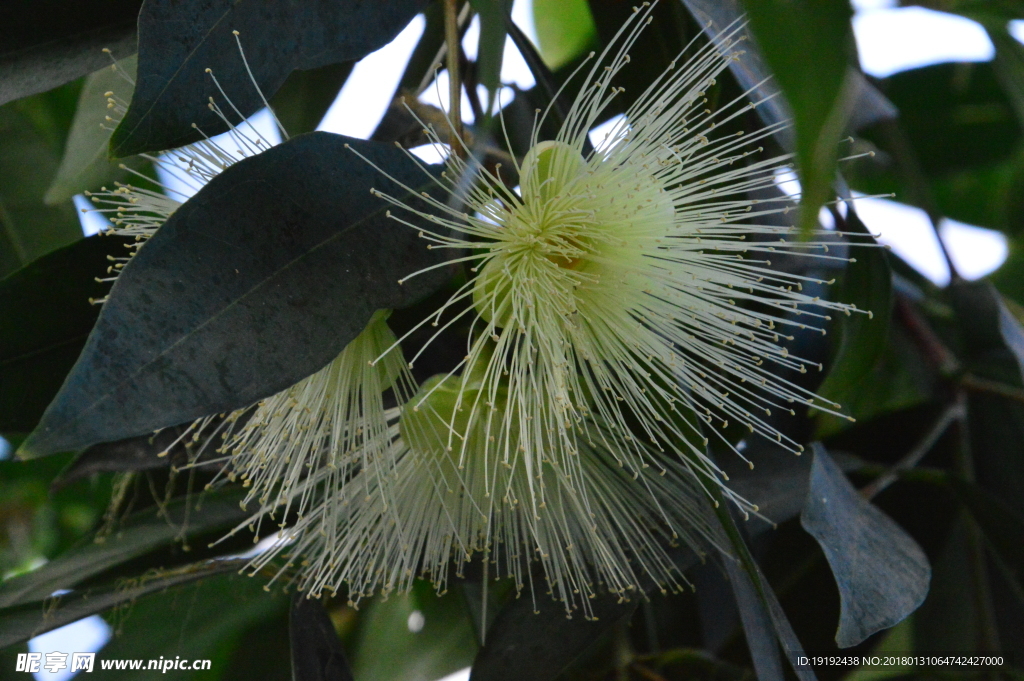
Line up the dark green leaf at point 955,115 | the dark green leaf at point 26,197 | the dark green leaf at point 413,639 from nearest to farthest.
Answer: the dark green leaf at point 26,197 → the dark green leaf at point 413,639 → the dark green leaf at point 955,115

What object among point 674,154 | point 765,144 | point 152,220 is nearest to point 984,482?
point 765,144

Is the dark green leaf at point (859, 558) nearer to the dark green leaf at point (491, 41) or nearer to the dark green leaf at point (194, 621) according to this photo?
the dark green leaf at point (491, 41)

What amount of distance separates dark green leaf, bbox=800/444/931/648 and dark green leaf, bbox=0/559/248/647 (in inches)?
24.6

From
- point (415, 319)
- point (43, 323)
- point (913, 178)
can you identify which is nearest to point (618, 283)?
point (415, 319)

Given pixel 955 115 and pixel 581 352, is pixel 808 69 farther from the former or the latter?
pixel 955 115

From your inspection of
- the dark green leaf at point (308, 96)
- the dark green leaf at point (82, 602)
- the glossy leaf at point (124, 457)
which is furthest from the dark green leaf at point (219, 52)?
the dark green leaf at point (82, 602)

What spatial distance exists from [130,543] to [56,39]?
22.4 inches

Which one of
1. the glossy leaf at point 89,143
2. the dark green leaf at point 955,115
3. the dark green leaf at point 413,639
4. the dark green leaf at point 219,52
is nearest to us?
the dark green leaf at point 219,52

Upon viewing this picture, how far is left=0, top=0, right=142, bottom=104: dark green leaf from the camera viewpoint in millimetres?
764

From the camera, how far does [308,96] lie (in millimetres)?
998

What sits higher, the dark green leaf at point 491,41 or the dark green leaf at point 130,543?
the dark green leaf at point 491,41

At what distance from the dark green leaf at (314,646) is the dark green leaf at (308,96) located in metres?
0.56

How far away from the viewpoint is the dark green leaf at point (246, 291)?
55 cm

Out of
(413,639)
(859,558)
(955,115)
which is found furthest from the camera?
(955,115)
